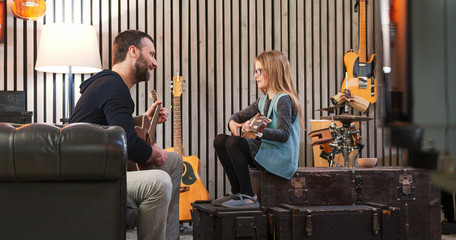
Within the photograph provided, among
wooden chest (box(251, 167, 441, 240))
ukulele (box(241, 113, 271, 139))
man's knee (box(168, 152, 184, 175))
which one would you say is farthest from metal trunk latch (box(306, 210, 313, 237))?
man's knee (box(168, 152, 184, 175))

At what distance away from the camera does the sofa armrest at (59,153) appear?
1894 mm

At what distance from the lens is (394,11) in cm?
70

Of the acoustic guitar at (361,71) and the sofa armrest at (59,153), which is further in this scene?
the acoustic guitar at (361,71)

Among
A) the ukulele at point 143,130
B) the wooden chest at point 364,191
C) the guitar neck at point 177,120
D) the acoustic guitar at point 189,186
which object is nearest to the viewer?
the ukulele at point 143,130

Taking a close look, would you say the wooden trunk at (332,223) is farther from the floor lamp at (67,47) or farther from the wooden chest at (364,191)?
the floor lamp at (67,47)

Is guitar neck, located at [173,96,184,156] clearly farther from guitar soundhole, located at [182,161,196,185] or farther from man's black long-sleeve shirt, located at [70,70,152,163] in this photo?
man's black long-sleeve shirt, located at [70,70,152,163]

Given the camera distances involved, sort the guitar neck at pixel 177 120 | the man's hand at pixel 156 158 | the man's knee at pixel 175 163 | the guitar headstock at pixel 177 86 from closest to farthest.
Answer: the man's hand at pixel 156 158 → the man's knee at pixel 175 163 → the guitar neck at pixel 177 120 → the guitar headstock at pixel 177 86

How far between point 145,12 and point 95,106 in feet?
10.6

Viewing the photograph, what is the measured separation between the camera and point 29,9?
16.6 ft

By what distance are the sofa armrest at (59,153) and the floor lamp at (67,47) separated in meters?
2.91

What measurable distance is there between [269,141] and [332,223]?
702 millimetres

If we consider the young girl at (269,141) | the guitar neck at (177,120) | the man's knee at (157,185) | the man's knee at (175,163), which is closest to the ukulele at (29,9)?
the guitar neck at (177,120)

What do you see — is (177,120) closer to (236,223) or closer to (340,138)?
(340,138)

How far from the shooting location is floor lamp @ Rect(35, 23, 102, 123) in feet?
15.6
